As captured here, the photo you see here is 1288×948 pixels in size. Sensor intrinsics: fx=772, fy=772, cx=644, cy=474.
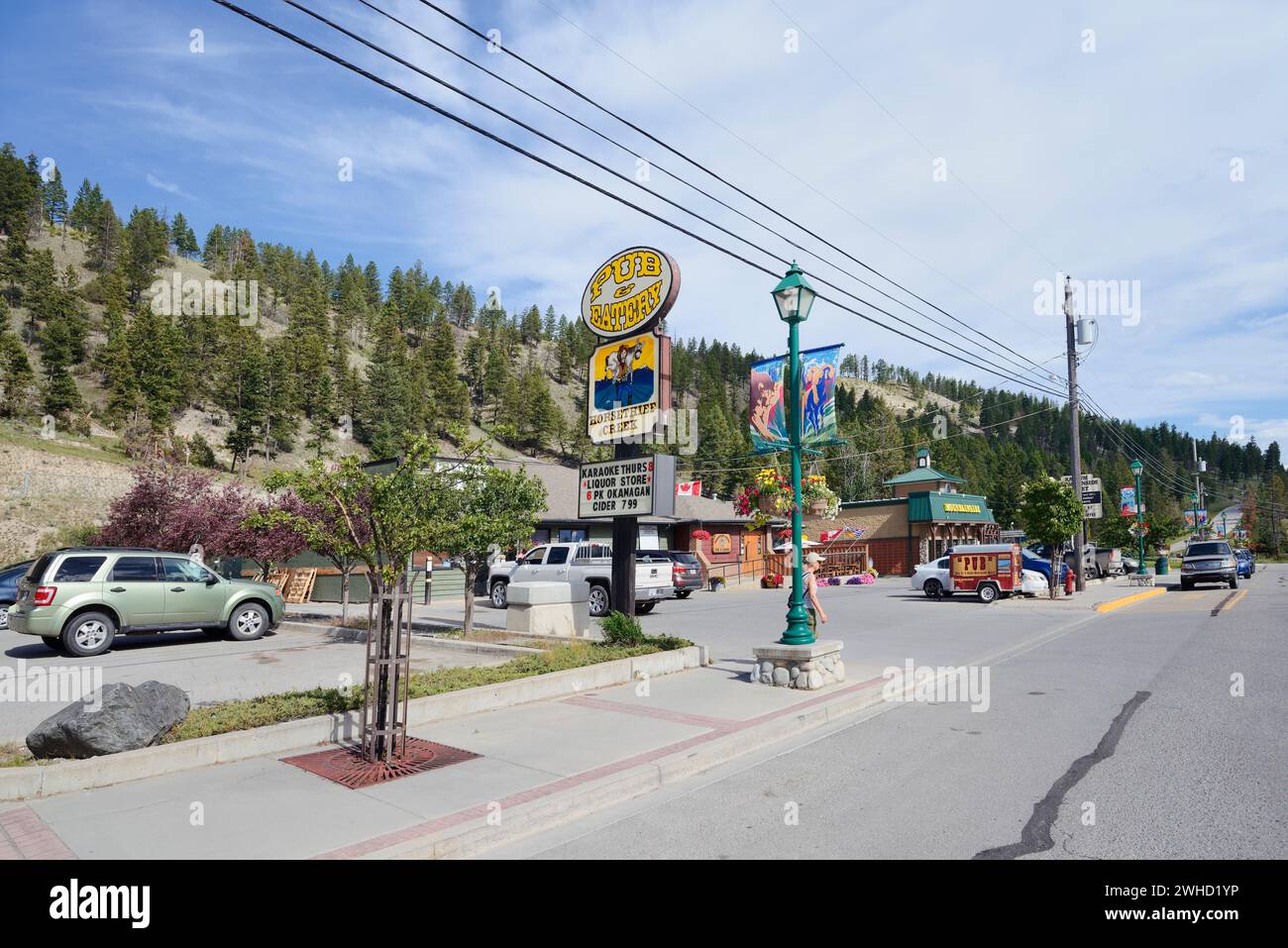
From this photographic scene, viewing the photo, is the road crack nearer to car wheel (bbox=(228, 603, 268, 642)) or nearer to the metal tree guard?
the metal tree guard

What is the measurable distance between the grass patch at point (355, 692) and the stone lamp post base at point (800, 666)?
1.87 m

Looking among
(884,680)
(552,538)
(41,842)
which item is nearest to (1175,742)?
(884,680)

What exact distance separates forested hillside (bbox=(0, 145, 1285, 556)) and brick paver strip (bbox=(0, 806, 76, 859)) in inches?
1387

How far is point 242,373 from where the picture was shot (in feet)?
289

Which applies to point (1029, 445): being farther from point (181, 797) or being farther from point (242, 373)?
point (181, 797)

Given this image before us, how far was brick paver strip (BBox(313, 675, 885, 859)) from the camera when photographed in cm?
481

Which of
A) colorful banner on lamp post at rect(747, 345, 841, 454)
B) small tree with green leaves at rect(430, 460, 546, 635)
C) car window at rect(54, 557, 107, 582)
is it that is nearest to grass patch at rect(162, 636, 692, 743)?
small tree with green leaves at rect(430, 460, 546, 635)

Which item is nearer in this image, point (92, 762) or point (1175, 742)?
point (92, 762)

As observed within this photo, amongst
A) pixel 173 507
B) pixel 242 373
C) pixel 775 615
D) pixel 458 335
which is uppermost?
pixel 458 335

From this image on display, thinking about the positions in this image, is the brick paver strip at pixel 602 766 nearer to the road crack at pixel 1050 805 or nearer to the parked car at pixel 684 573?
the road crack at pixel 1050 805

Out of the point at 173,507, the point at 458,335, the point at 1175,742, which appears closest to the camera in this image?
the point at 1175,742

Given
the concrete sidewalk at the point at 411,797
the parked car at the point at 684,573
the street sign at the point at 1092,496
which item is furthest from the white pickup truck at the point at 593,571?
the street sign at the point at 1092,496

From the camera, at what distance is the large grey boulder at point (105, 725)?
6176 mm
